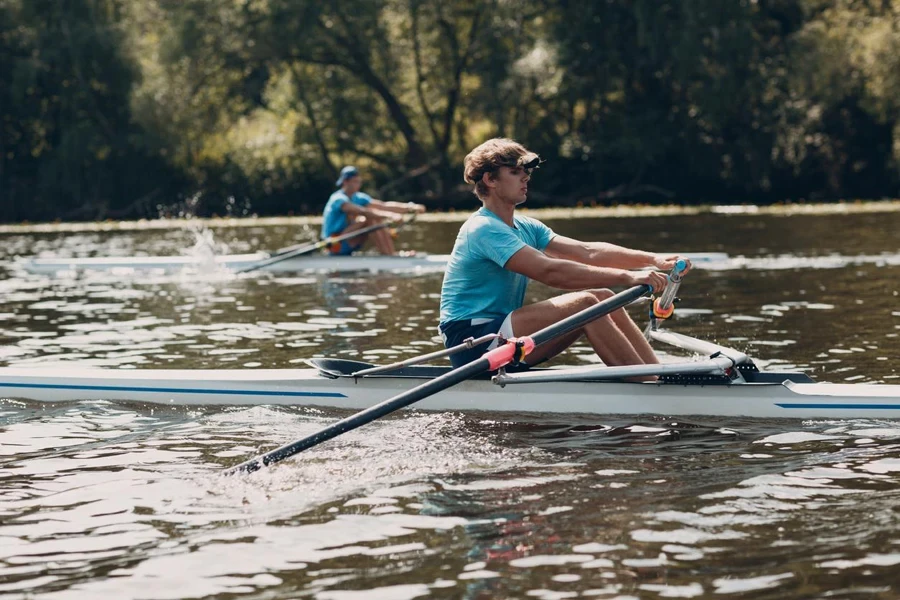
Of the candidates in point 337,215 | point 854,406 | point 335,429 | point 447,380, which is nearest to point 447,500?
point 335,429

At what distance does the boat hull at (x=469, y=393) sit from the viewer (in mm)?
7215

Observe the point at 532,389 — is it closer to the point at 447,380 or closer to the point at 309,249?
the point at 447,380

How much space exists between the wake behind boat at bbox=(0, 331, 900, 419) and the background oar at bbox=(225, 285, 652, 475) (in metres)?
0.38

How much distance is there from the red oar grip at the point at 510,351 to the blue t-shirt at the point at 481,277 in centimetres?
73

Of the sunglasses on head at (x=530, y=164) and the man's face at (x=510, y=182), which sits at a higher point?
the sunglasses on head at (x=530, y=164)

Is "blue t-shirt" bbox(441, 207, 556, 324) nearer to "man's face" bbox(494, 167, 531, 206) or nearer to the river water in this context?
"man's face" bbox(494, 167, 531, 206)

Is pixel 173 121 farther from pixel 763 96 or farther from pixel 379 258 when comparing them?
pixel 379 258

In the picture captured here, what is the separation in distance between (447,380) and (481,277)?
1224 millimetres

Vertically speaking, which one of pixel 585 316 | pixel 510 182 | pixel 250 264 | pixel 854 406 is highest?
pixel 510 182

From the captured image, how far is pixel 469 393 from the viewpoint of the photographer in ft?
25.2

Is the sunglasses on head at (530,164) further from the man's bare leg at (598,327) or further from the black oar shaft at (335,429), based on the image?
the black oar shaft at (335,429)

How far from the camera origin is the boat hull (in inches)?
284

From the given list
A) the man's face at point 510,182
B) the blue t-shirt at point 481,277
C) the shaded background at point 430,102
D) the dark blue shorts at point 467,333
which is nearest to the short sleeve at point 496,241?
the blue t-shirt at point 481,277

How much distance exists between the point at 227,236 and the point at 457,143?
55.4ft
